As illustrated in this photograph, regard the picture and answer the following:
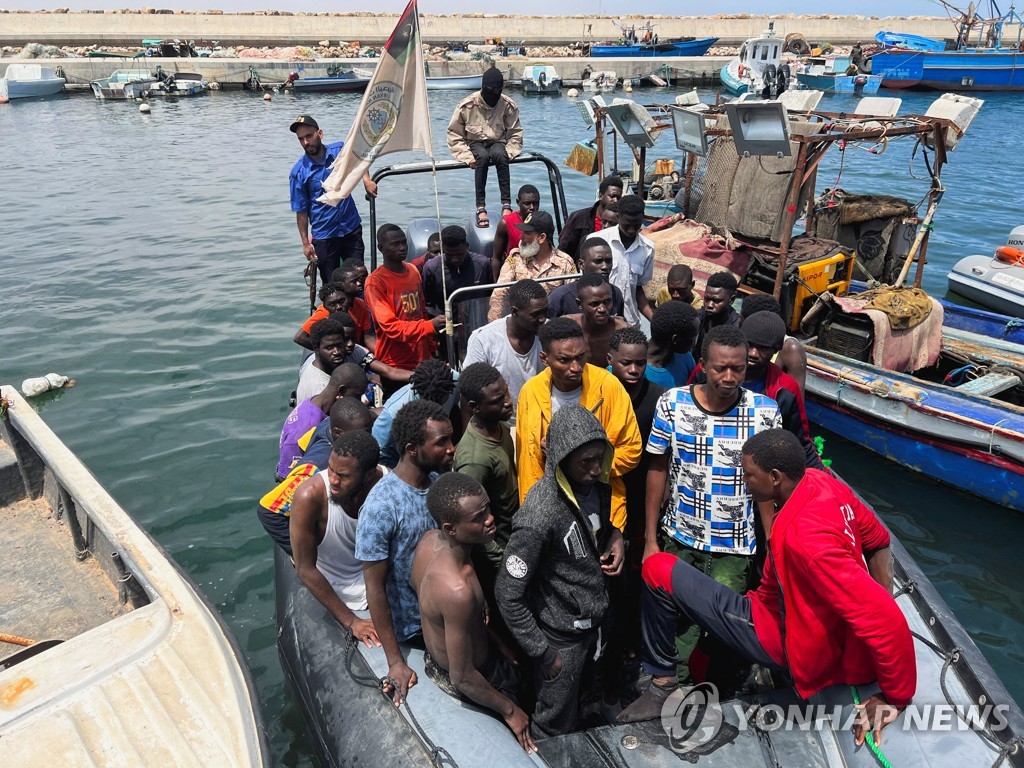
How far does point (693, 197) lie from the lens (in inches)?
394

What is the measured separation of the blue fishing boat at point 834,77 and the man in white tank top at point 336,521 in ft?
139

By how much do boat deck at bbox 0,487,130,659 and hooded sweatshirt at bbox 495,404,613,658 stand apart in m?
3.40

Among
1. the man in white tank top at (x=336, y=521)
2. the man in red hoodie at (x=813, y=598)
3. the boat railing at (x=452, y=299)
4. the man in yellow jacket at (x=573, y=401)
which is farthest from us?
the boat railing at (x=452, y=299)

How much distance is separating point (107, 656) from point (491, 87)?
625 centimetres

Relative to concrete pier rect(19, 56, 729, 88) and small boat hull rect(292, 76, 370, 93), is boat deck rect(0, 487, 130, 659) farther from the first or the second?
Answer: concrete pier rect(19, 56, 729, 88)

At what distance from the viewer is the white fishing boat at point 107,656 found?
3.46m

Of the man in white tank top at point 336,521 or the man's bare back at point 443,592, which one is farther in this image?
the man in white tank top at point 336,521

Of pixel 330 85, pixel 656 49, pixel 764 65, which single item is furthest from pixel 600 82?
pixel 330 85

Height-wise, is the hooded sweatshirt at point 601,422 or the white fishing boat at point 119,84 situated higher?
the hooded sweatshirt at point 601,422

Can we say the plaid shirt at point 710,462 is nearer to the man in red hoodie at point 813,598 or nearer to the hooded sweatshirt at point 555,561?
the man in red hoodie at point 813,598

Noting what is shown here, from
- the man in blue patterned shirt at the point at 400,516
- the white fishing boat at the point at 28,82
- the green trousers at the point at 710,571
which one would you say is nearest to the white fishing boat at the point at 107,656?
the man in blue patterned shirt at the point at 400,516

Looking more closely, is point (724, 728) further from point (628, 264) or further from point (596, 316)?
point (628, 264)

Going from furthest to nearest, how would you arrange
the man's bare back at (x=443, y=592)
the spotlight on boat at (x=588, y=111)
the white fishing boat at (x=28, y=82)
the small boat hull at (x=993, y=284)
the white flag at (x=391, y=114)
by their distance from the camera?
1. the white fishing boat at (x=28, y=82)
2. the small boat hull at (x=993, y=284)
3. the spotlight on boat at (x=588, y=111)
4. the white flag at (x=391, y=114)
5. the man's bare back at (x=443, y=592)
